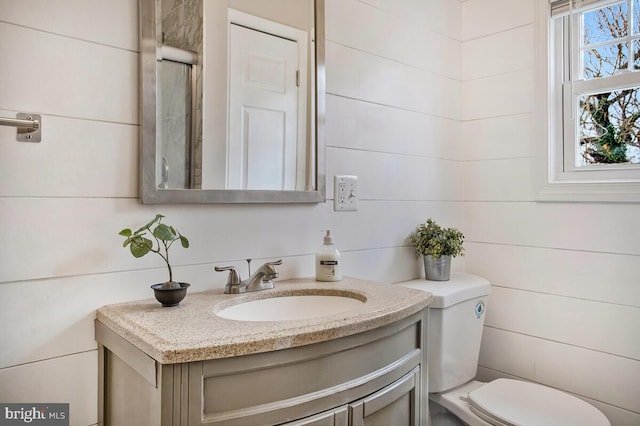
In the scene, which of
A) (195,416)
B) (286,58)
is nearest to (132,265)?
(195,416)

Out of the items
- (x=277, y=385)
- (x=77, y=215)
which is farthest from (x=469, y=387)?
(x=77, y=215)

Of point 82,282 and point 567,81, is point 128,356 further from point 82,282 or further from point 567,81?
point 567,81

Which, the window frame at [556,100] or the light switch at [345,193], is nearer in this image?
the light switch at [345,193]

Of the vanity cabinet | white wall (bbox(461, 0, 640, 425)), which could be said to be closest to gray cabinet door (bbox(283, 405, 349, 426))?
the vanity cabinet

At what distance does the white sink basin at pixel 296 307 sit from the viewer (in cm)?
124

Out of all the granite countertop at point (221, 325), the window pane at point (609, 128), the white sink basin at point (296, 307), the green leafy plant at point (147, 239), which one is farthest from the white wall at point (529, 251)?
the green leafy plant at point (147, 239)

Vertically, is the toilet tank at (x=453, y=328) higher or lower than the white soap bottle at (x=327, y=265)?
lower

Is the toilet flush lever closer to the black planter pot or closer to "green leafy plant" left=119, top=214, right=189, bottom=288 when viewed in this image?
"green leafy plant" left=119, top=214, right=189, bottom=288

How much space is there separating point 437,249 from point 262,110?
0.91 metres

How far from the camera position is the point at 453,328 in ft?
5.43

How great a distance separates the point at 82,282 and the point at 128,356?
28 centimetres

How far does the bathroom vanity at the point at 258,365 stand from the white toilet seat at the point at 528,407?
0.39 metres

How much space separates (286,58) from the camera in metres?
1.46

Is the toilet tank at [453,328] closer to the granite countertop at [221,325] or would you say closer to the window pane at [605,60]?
the granite countertop at [221,325]
